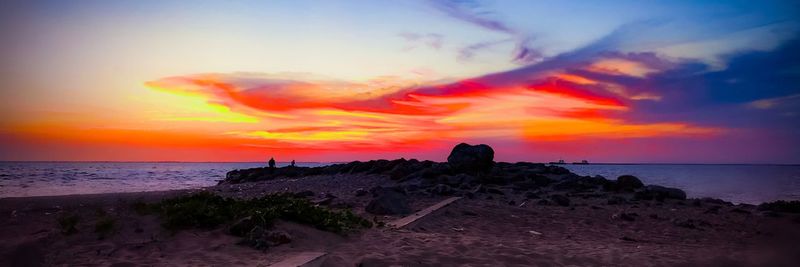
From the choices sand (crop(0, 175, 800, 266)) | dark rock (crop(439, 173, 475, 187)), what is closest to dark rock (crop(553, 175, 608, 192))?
dark rock (crop(439, 173, 475, 187))

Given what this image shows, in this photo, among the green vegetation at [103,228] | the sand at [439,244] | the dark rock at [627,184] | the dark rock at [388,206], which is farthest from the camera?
the dark rock at [627,184]

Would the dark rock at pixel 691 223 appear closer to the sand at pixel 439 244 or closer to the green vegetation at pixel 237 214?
the sand at pixel 439 244

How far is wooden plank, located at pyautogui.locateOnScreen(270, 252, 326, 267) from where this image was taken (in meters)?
7.59

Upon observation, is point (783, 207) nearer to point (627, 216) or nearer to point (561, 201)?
point (627, 216)

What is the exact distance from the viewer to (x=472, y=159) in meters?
31.6

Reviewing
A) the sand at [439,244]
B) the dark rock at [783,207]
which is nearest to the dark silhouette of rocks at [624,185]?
the dark rock at [783,207]

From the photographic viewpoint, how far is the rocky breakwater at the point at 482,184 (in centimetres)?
2089

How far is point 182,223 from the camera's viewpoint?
10.1m

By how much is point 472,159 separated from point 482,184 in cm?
586

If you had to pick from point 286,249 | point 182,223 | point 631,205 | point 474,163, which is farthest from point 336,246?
Result: point 474,163

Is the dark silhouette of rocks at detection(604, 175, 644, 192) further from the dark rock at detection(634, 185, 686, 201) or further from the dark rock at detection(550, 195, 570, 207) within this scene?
the dark rock at detection(550, 195, 570, 207)

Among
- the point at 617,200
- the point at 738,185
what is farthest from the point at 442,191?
the point at 738,185

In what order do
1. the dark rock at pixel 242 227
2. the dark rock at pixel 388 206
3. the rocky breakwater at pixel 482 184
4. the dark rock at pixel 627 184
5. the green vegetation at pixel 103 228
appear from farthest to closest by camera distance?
the dark rock at pixel 627 184, the rocky breakwater at pixel 482 184, the dark rock at pixel 388 206, the dark rock at pixel 242 227, the green vegetation at pixel 103 228

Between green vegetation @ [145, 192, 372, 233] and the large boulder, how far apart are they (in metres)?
19.8
